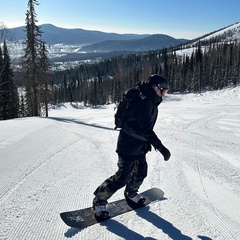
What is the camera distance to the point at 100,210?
3.54 metres

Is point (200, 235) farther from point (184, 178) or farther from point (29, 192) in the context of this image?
point (29, 192)

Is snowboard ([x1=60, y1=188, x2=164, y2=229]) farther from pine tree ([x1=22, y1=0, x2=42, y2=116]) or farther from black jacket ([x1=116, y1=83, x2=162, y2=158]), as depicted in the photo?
pine tree ([x1=22, y1=0, x2=42, y2=116])

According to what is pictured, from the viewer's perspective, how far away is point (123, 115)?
3443 mm

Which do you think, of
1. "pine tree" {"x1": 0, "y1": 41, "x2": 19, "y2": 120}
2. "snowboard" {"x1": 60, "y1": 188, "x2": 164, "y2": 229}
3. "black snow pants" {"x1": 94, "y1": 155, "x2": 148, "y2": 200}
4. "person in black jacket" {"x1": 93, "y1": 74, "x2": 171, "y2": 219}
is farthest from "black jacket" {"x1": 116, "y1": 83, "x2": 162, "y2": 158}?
"pine tree" {"x1": 0, "y1": 41, "x2": 19, "y2": 120}

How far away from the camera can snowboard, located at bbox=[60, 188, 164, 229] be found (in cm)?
336

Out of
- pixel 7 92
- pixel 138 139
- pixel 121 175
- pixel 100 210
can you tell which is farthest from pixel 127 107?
pixel 7 92

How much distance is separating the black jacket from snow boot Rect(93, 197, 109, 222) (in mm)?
726

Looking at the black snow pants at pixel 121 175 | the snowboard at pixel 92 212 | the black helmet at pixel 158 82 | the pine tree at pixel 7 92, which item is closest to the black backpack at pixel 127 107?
the black helmet at pixel 158 82

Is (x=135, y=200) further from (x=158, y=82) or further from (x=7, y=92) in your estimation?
(x=7, y=92)

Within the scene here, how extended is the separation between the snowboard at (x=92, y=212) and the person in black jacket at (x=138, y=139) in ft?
0.44

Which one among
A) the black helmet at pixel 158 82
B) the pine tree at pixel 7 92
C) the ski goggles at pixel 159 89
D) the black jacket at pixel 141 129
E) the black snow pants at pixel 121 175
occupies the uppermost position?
the black helmet at pixel 158 82

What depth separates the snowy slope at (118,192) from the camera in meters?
3.19

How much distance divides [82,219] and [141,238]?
84 centimetres

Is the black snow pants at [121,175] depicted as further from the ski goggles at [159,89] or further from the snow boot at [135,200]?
the ski goggles at [159,89]
